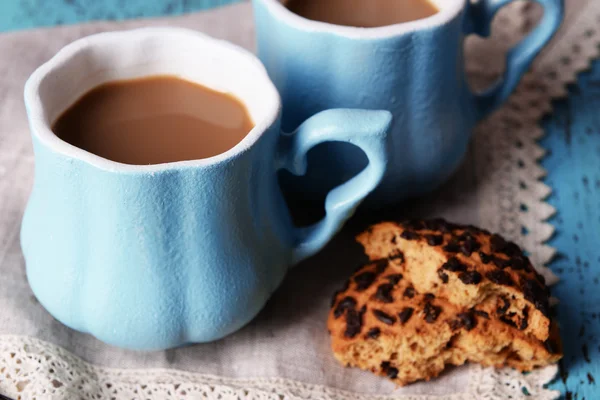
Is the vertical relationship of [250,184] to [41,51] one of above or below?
above

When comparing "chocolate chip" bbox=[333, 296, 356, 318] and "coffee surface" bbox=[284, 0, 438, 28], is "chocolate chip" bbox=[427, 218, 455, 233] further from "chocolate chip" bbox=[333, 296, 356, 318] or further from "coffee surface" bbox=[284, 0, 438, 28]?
"coffee surface" bbox=[284, 0, 438, 28]

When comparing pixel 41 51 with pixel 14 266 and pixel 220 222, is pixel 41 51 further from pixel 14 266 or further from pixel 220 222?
pixel 220 222

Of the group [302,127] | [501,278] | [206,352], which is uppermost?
[302,127]

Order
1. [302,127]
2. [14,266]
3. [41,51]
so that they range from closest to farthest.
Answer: [302,127], [14,266], [41,51]

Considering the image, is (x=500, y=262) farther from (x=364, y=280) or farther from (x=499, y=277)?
(x=364, y=280)

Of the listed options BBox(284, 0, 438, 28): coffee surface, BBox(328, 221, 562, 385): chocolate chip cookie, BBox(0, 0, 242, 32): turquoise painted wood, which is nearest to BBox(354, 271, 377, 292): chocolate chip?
BBox(328, 221, 562, 385): chocolate chip cookie

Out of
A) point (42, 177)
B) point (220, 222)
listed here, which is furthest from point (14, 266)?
point (220, 222)

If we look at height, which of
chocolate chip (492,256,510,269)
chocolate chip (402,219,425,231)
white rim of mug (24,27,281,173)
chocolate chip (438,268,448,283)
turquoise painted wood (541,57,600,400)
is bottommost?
turquoise painted wood (541,57,600,400)
